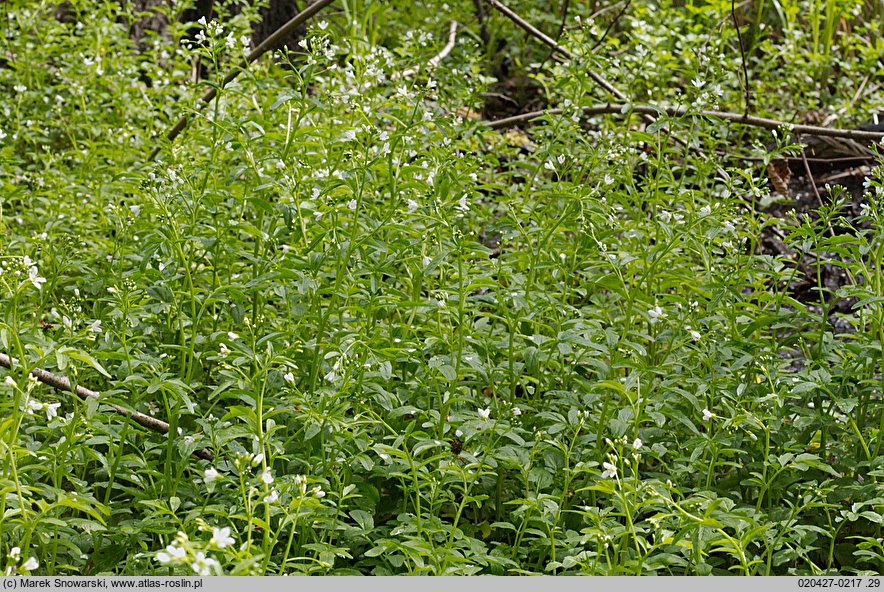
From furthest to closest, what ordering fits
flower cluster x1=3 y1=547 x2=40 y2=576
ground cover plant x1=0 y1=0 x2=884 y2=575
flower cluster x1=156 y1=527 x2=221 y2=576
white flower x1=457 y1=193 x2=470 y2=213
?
white flower x1=457 y1=193 x2=470 y2=213
ground cover plant x1=0 y1=0 x2=884 y2=575
flower cluster x1=3 y1=547 x2=40 y2=576
flower cluster x1=156 y1=527 x2=221 y2=576

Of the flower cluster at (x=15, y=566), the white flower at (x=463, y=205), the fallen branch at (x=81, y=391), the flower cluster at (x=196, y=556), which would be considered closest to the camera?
the flower cluster at (x=196, y=556)

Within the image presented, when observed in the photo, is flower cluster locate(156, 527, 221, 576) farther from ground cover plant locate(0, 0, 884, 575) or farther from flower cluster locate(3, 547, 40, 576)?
flower cluster locate(3, 547, 40, 576)

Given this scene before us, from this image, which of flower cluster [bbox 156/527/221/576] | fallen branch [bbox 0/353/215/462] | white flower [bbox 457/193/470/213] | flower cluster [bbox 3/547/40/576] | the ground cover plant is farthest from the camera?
white flower [bbox 457/193/470/213]

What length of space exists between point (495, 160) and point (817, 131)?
4.75ft

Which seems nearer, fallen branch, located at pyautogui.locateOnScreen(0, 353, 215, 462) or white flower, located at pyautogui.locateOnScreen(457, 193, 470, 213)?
fallen branch, located at pyautogui.locateOnScreen(0, 353, 215, 462)

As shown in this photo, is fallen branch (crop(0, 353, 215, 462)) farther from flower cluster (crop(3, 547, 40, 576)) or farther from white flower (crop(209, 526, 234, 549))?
white flower (crop(209, 526, 234, 549))

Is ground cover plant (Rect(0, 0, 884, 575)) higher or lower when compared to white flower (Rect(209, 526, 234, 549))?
lower

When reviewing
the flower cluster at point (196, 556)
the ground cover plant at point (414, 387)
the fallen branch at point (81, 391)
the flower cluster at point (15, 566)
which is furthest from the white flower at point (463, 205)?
the flower cluster at point (15, 566)

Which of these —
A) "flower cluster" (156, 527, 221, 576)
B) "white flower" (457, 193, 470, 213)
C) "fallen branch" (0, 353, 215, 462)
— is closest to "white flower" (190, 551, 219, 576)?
"flower cluster" (156, 527, 221, 576)

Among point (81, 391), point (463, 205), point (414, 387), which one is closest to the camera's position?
point (81, 391)

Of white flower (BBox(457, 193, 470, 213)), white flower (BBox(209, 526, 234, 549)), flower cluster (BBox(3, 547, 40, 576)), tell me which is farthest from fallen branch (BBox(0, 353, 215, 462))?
white flower (BBox(457, 193, 470, 213))

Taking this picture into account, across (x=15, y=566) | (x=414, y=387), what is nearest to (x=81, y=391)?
(x=15, y=566)

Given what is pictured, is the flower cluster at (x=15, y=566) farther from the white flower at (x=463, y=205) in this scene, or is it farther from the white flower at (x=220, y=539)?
the white flower at (x=463, y=205)

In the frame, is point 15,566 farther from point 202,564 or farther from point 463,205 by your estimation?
point 463,205
